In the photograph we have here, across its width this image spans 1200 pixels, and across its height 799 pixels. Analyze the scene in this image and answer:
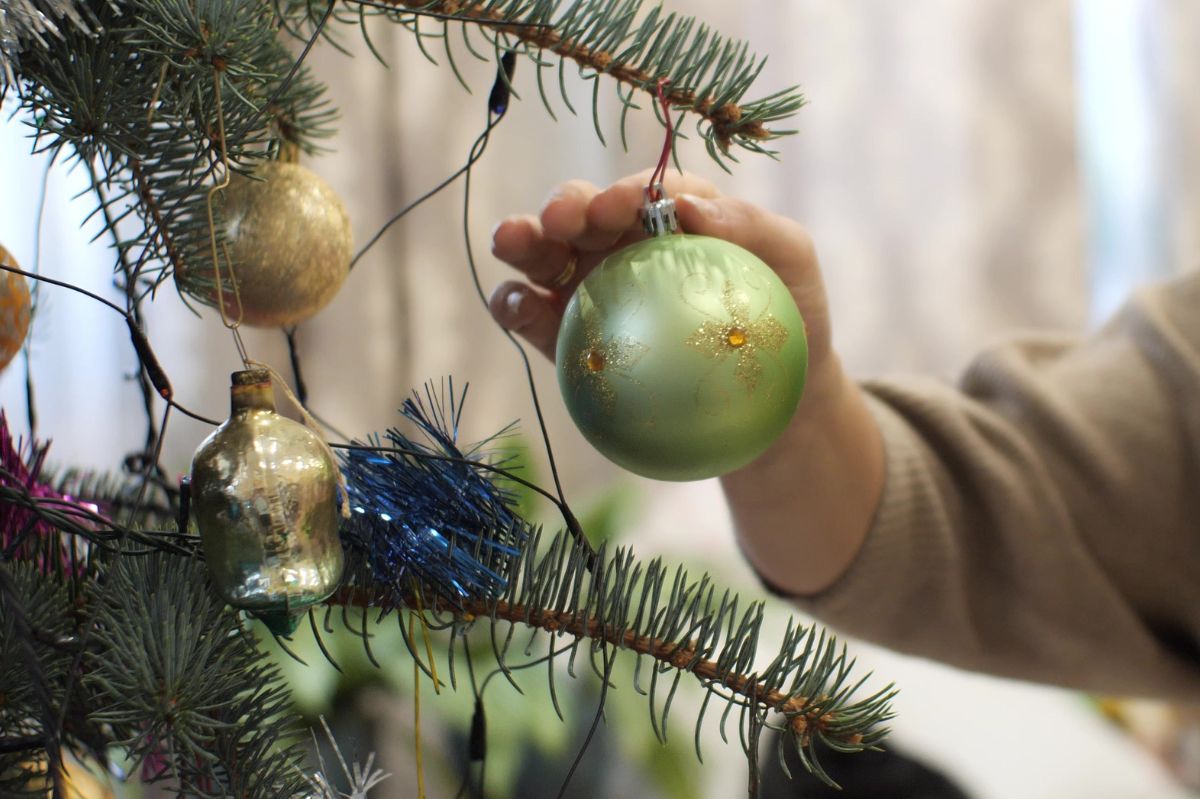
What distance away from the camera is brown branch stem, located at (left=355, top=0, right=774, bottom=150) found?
290 mm

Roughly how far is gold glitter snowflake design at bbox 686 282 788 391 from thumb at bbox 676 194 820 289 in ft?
0.22

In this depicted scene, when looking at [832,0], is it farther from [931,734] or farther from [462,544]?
[462,544]

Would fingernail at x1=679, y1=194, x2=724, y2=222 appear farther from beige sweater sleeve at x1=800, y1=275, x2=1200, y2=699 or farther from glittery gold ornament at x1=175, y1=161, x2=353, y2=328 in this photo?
beige sweater sleeve at x1=800, y1=275, x2=1200, y2=699

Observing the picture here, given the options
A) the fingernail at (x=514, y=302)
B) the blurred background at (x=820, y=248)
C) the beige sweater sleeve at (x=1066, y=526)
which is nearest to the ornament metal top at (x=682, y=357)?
the fingernail at (x=514, y=302)

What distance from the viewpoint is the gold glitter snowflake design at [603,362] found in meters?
0.30

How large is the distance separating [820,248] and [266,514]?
1294 mm

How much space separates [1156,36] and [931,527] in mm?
1139

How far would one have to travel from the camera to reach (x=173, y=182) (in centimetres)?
31

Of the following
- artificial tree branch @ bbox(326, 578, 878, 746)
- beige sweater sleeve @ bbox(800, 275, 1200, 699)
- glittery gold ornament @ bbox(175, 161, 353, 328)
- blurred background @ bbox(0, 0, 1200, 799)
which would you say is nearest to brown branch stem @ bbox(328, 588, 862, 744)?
artificial tree branch @ bbox(326, 578, 878, 746)

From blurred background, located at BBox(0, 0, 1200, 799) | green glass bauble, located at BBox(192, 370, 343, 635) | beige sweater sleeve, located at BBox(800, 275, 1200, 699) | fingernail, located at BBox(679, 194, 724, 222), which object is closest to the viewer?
green glass bauble, located at BBox(192, 370, 343, 635)

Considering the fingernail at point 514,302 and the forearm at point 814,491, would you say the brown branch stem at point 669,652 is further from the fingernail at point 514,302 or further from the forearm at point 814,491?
the forearm at point 814,491

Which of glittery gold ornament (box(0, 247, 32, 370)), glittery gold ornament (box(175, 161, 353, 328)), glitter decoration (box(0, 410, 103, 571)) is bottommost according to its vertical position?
glitter decoration (box(0, 410, 103, 571))

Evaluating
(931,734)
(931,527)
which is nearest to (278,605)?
(931,527)

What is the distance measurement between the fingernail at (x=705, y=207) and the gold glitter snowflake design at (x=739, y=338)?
75 mm
